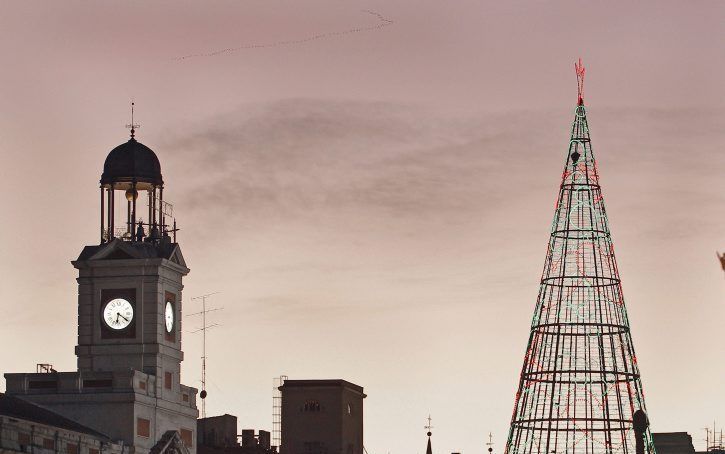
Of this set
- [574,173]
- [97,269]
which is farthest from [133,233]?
[574,173]

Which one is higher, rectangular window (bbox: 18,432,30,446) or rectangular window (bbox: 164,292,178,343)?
rectangular window (bbox: 164,292,178,343)

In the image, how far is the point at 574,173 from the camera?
555 ft

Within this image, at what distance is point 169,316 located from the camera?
7279 inches

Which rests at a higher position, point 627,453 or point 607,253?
point 607,253

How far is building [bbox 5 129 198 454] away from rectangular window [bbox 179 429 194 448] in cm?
82

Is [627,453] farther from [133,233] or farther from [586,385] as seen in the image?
[133,233]

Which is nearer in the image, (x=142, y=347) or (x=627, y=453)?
(x=627, y=453)

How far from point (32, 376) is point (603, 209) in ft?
140

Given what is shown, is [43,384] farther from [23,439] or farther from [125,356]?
[23,439]

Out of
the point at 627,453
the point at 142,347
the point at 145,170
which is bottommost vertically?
the point at 627,453

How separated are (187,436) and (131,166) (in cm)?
2149

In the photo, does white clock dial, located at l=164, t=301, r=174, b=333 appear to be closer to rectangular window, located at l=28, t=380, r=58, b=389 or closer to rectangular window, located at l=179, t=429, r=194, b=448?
rectangular window, located at l=179, t=429, r=194, b=448

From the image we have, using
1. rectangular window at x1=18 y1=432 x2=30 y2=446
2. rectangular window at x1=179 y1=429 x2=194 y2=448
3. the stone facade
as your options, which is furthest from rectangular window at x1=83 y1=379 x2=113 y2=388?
rectangular window at x1=18 y1=432 x2=30 y2=446

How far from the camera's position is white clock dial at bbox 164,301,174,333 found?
184000mm
